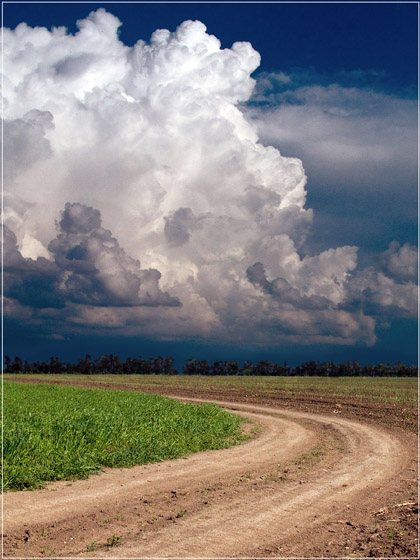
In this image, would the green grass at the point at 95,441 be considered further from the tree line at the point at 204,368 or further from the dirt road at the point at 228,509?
the tree line at the point at 204,368

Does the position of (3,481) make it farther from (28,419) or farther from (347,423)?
(347,423)

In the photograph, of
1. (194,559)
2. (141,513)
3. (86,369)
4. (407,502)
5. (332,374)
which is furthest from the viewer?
(86,369)

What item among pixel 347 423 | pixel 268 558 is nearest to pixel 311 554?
pixel 268 558

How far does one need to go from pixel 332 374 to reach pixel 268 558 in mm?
97254

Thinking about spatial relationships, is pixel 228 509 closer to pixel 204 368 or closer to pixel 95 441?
pixel 95 441

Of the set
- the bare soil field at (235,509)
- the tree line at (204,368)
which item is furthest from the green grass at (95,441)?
the tree line at (204,368)

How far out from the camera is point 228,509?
10.8 m

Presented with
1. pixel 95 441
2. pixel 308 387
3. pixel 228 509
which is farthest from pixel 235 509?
pixel 308 387

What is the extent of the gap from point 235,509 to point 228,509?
0.48ft

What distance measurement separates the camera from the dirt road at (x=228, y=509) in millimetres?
8828

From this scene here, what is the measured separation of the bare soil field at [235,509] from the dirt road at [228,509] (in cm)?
2

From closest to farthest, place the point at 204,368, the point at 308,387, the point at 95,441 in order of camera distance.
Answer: the point at 95,441 → the point at 308,387 → the point at 204,368

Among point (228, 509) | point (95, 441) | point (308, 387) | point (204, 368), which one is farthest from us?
point (204, 368)

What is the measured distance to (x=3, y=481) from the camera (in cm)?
1196
